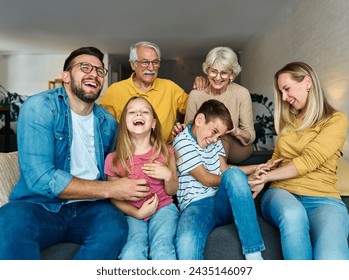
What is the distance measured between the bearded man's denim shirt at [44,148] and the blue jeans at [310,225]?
3.00 feet

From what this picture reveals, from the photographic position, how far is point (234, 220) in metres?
1.55

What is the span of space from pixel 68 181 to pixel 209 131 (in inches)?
29.1

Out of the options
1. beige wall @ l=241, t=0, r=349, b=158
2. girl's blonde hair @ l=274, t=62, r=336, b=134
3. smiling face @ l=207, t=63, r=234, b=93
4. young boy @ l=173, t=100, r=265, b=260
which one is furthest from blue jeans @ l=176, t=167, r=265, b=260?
beige wall @ l=241, t=0, r=349, b=158

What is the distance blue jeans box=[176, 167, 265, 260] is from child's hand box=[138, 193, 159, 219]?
5.4 inches

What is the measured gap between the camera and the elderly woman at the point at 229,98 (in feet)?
7.34

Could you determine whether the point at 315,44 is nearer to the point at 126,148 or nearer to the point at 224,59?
the point at 224,59

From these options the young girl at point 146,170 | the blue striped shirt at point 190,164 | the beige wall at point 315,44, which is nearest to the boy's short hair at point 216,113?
the blue striped shirt at point 190,164

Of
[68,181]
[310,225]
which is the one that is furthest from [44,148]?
[310,225]

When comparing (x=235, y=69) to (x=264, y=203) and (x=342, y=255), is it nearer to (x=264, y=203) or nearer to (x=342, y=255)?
(x=264, y=203)

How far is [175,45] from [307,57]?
14.7 ft

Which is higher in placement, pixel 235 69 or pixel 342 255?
pixel 235 69

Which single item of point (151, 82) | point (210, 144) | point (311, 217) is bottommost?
point (311, 217)
